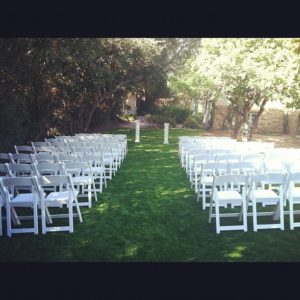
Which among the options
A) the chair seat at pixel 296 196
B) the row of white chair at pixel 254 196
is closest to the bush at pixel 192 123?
the chair seat at pixel 296 196

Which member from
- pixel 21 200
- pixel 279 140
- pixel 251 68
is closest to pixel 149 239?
pixel 21 200

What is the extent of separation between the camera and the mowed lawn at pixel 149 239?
512 centimetres

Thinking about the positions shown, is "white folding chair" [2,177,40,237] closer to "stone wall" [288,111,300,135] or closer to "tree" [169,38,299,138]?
"tree" [169,38,299,138]

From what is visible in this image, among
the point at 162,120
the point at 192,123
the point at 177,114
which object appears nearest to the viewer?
A: the point at 192,123

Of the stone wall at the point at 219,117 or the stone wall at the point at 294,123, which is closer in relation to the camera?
the stone wall at the point at 294,123

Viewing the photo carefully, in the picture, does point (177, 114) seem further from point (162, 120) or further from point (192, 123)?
point (192, 123)

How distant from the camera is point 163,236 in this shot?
5789 millimetres

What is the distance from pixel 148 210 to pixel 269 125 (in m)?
21.1

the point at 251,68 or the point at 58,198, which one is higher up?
the point at 251,68

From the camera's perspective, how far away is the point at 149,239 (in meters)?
5.67

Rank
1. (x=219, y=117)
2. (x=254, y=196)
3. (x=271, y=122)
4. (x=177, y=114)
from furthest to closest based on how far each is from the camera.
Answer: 1. (x=177, y=114)
2. (x=219, y=117)
3. (x=271, y=122)
4. (x=254, y=196)

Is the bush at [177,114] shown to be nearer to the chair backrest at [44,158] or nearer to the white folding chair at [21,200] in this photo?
the chair backrest at [44,158]

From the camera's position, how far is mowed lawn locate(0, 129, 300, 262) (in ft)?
16.8
